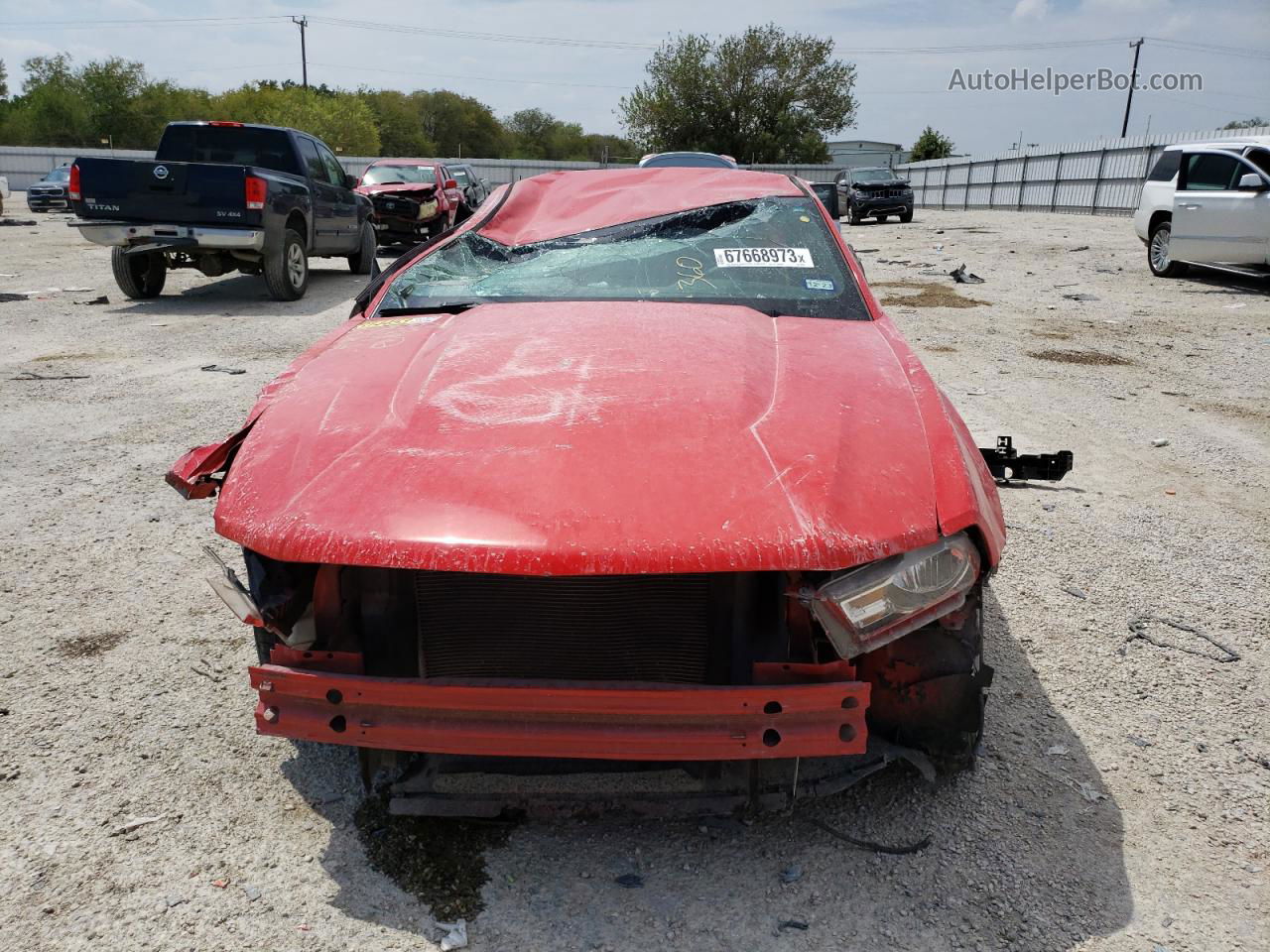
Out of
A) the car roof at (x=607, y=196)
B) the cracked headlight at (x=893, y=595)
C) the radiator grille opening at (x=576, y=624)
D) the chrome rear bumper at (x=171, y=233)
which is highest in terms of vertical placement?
the car roof at (x=607, y=196)

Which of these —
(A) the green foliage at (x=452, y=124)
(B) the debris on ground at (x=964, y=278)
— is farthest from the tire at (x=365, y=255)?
(A) the green foliage at (x=452, y=124)

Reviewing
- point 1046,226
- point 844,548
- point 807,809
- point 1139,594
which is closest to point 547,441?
point 844,548

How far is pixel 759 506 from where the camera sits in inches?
76.0

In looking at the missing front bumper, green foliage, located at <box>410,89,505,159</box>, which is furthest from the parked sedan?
green foliage, located at <box>410,89,505,159</box>

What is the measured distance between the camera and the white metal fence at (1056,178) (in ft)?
88.8

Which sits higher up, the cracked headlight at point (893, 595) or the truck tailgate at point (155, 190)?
the truck tailgate at point (155, 190)

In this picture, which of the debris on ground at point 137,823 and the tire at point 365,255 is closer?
the debris on ground at point 137,823

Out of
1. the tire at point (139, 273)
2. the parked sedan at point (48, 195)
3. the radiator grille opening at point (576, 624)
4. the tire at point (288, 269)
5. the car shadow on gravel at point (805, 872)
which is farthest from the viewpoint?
the parked sedan at point (48, 195)

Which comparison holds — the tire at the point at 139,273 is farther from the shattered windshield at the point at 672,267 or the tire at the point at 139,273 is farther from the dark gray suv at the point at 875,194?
the dark gray suv at the point at 875,194

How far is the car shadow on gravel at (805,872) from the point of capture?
197 cm

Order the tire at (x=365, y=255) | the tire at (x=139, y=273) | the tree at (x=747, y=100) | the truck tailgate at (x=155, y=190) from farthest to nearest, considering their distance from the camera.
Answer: the tree at (x=747, y=100) < the tire at (x=365, y=255) < the tire at (x=139, y=273) < the truck tailgate at (x=155, y=190)

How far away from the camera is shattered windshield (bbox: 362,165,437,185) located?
16.1m

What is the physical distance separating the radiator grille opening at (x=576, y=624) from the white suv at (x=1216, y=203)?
40.4ft

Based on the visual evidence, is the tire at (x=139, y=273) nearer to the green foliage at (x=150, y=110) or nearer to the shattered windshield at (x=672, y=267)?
the shattered windshield at (x=672, y=267)
